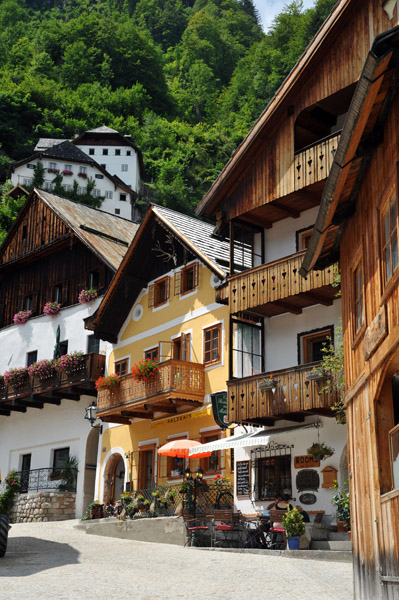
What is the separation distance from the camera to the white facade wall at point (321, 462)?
1867 centimetres

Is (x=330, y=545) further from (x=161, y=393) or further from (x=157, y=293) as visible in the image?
(x=157, y=293)

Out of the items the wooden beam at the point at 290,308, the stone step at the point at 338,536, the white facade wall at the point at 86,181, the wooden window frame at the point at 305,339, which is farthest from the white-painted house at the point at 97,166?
the stone step at the point at 338,536

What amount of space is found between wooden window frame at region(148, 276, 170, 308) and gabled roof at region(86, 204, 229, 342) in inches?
12.1

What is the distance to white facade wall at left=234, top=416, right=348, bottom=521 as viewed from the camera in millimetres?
18672

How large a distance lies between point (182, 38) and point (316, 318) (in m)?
94.1

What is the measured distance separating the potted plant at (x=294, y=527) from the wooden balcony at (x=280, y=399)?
2617mm

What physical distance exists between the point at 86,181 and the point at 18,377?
42.8 meters

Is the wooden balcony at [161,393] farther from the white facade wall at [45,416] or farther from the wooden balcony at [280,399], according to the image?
the white facade wall at [45,416]

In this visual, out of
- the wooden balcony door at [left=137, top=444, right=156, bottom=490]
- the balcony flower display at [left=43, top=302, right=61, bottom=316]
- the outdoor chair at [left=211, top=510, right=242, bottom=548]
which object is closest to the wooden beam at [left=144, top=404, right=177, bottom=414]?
the wooden balcony door at [left=137, top=444, right=156, bottom=490]

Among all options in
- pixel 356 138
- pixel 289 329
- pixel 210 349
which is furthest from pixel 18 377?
pixel 356 138

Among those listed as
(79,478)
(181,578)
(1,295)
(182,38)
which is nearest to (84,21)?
(182,38)

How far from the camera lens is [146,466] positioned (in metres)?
26.0

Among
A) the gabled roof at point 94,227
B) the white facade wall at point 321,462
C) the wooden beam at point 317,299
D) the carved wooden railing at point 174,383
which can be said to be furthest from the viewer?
the gabled roof at point 94,227

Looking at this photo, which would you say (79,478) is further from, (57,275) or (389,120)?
(389,120)
